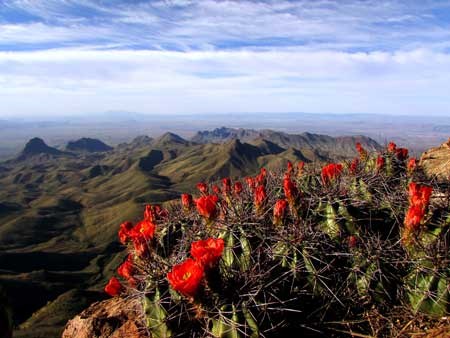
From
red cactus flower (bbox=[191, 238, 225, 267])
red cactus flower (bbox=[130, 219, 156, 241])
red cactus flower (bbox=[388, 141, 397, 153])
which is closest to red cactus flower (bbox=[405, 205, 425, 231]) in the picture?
red cactus flower (bbox=[191, 238, 225, 267])

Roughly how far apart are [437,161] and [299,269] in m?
8.71

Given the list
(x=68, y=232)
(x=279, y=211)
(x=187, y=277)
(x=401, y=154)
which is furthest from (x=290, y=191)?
(x=68, y=232)

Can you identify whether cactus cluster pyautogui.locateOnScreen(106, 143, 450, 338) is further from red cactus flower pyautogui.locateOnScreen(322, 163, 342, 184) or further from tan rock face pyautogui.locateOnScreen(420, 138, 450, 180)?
tan rock face pyautogui.locateOnScreen(420, 138, 450, 180)

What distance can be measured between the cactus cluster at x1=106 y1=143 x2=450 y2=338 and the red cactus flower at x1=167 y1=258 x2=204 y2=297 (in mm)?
10

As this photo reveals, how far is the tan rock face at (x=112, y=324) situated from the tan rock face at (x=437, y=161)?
738cm

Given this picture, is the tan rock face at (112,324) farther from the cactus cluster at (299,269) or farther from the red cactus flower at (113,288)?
the cactus cluster at (299,269)

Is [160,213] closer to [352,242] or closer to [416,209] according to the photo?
[352,242]

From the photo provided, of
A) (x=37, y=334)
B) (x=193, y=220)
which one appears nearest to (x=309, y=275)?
A: (x=193, y=220)

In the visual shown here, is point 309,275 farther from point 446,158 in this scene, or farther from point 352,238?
point 446,158

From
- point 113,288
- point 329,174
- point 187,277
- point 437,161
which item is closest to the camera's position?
point 187,277

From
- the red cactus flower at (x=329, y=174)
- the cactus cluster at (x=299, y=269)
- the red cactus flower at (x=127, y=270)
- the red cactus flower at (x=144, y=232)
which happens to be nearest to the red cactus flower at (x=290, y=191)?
the cactus cluster at (x=299, y=269)

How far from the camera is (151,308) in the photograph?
495cm

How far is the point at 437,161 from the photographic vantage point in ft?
39.3

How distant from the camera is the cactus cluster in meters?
4.55
